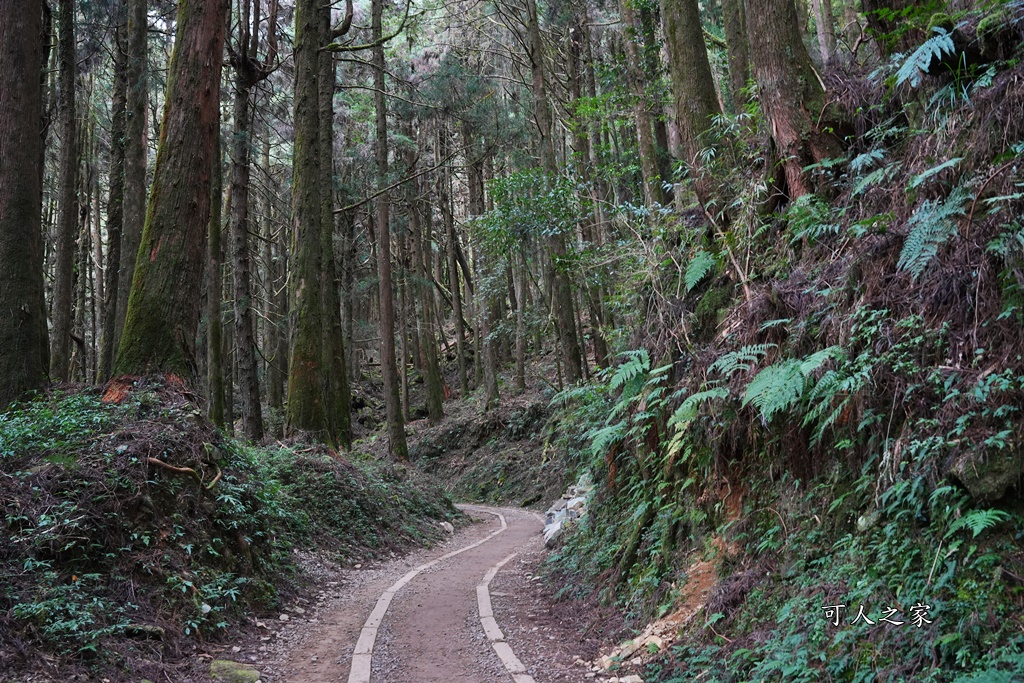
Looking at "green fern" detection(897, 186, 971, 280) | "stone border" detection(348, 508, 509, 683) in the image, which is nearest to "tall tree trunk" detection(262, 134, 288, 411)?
"stone border" detection(348, 508, 509, 683)

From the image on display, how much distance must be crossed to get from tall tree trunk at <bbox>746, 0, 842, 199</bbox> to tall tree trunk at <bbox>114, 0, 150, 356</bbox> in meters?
13.2

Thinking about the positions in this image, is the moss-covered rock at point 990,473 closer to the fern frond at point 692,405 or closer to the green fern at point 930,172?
the fern frond at point 692,405

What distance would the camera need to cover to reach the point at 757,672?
423 centimetres

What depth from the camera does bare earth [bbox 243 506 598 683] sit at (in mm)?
5684

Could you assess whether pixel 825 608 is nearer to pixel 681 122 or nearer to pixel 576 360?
pixel 681 122

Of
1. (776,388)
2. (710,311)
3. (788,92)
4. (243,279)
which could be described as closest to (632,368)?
(710,311)

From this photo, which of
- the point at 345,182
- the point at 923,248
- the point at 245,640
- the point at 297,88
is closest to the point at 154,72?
the point at 297,88

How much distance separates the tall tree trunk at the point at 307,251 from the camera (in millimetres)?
14398

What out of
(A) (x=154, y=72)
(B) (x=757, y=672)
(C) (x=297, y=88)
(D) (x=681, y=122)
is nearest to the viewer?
(B) (x=757, y=672)

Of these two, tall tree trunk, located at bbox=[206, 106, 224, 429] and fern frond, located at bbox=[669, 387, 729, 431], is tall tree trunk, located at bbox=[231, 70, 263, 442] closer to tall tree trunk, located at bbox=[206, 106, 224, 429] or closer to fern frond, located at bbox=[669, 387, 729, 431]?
tall tree trunk, located at bbox=[206, 106, 224, 429]

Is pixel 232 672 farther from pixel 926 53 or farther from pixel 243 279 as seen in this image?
pixel 243 279

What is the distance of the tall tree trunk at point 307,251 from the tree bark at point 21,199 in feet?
17.5

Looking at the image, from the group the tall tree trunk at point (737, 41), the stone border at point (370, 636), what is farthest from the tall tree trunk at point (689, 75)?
the stone border at point (370, 636)

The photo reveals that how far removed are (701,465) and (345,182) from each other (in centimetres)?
2146
